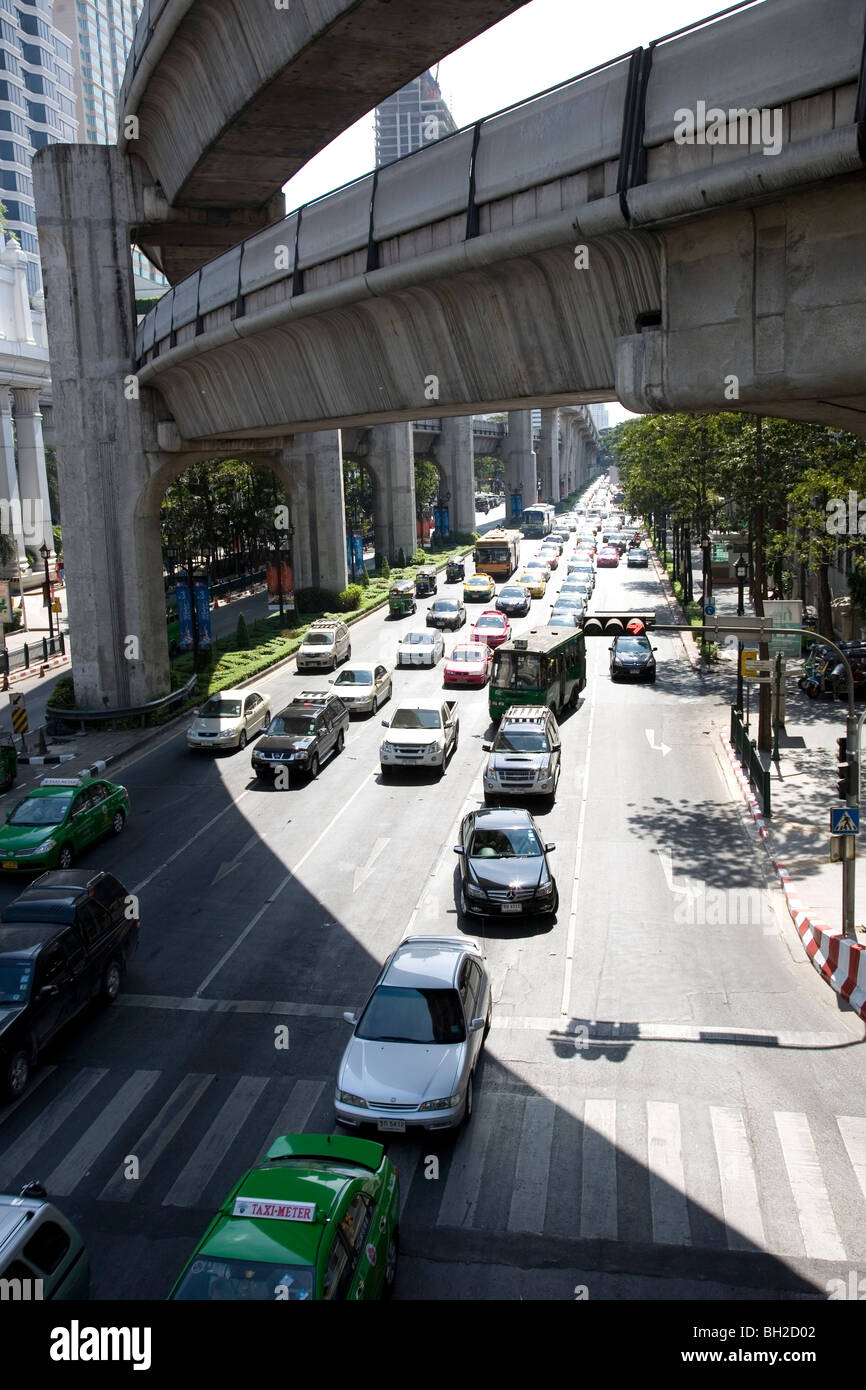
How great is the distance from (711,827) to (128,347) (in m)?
22.5

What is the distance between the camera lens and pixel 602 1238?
11352 millimetres

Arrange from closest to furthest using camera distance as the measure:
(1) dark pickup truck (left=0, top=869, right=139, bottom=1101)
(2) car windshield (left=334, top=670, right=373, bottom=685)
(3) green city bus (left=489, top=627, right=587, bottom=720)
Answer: (1) dark pickup truck (left=0, top=869, right=139, bottom=1101) < (3) green city bus (left=489, top=627, right=587, bottom=720) < (2) car windshield (left=334, top=670, right=373, bottom=685)

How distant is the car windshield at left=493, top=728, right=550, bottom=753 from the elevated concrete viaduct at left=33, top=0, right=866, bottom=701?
8.47 meters

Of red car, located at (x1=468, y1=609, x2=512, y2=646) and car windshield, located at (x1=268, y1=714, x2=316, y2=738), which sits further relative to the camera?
red car, located at (x1=468, y1=609, x2=512, y2=646)

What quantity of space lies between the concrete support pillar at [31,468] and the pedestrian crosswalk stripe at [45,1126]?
71.9m

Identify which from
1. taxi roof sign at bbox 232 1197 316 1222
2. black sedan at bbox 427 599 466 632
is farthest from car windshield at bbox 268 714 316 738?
black sedan at bbox 427 599 466 632

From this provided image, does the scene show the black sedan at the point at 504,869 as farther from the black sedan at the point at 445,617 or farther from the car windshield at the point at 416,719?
the black sedan at the point at 445,617

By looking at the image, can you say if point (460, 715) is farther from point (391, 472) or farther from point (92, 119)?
point (92, 119)

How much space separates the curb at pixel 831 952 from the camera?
1647cm

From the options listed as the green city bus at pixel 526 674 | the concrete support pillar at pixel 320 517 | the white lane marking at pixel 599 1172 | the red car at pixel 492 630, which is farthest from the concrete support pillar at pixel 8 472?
→ the white lane marking at pixel 599 1172

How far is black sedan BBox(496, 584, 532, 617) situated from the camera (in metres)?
59.3

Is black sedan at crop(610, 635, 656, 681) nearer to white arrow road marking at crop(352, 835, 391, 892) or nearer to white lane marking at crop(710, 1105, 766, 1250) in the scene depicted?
white arrow road marking at crop(352, 835, 391, 892)

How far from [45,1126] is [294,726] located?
683 inches
